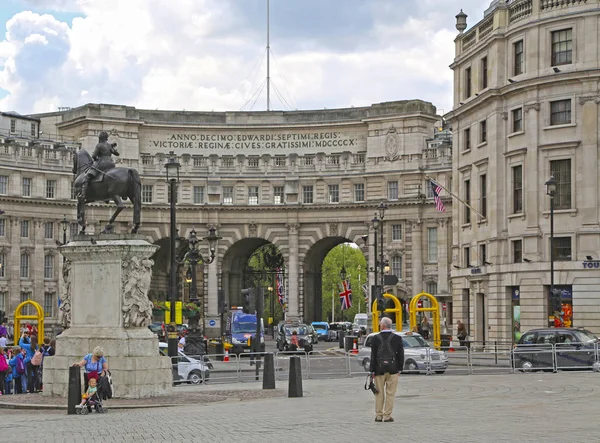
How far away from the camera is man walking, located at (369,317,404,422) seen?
21.8 meters

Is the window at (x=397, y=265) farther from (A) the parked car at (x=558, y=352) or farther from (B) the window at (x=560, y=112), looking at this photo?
(A) the parked car at (x=558, y=352)

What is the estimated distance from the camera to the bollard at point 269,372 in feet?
106

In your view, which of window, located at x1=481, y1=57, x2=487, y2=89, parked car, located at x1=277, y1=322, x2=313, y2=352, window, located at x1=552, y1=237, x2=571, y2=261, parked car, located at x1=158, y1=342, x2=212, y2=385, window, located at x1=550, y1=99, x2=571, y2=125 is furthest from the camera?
parked car, located at x1=277, y1=322, x2=313, y2=352

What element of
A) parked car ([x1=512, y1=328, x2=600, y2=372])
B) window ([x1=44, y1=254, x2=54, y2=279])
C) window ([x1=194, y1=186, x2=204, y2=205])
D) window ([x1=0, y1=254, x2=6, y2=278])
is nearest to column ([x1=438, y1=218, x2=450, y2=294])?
window ([x1=194, y1=186, x2=204, y2=205])

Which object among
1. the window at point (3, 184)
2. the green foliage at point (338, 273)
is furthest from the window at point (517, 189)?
the green foliage at point (338, 273)

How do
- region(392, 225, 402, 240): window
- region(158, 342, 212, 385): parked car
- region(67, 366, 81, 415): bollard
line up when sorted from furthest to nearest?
region(392, 225, 402, 240): window < region(158, 342, 212, 385): parked car < region(67, 366, 81, 415): bollard

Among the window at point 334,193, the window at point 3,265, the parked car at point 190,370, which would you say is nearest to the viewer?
the parked car at point 190,370

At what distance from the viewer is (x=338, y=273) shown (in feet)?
508

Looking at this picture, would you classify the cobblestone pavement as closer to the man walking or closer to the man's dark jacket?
the man walking

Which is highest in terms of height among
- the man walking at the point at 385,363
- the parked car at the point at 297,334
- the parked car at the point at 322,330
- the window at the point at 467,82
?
the window at the point at 467,82

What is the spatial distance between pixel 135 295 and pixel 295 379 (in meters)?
4.60

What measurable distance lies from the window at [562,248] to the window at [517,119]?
6192mm

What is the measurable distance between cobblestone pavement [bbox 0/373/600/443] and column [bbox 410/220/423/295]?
2504 inches

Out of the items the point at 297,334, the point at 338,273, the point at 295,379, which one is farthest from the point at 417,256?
the point at 295,379
